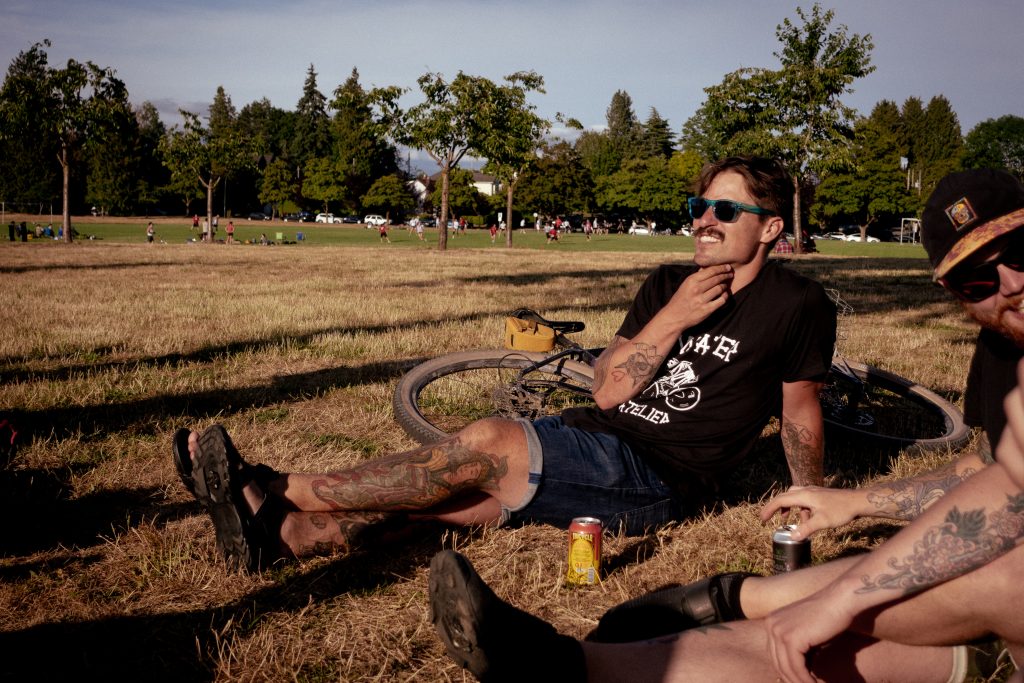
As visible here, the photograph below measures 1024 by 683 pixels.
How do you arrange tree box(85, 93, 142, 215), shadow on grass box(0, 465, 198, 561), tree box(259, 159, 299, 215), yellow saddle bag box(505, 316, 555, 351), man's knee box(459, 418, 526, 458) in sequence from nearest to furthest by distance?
man's knee box(459, 418, 526, 458) < shadow on grass box(0, 465, 198, 561) < yellow saddle bag box(505, 316, 555, 351) < tree box(85, 93, 142, 215) < tree box(259, 159, 299, 215)

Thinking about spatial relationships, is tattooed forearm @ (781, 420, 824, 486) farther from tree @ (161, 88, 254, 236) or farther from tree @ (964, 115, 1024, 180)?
tree @ (964, 115, 1024, 180)

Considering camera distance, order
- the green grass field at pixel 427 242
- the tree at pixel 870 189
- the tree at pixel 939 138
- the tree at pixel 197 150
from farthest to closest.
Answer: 1. the tree at pixel 939 138
2. the tree at pixel 870 189
3. the tree at pixel 197 150
4. the green grass field at pixel 427 242

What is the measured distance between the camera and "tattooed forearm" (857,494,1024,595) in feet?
6.01

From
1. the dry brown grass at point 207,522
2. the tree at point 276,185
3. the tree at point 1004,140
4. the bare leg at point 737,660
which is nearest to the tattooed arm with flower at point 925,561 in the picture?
the bare leg at point 737,660

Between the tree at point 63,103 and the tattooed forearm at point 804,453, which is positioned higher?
the tree at point 63,103

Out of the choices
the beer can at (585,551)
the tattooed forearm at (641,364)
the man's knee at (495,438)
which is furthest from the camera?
the tattooed forearm at (641,364)

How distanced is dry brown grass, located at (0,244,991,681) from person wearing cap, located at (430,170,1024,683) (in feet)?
2.21

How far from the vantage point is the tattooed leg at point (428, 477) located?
3.47 metres

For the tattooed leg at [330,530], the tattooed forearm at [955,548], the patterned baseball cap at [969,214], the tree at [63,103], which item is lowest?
the tattooed leg at [330,530]

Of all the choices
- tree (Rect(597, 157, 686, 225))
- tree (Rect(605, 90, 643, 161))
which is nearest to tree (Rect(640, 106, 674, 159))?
tree (Rect(605, 90, 643, 161))

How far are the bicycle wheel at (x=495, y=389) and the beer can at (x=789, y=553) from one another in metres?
3.15

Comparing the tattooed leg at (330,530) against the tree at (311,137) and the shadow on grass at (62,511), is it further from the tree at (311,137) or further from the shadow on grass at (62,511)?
the tree at (311,137)

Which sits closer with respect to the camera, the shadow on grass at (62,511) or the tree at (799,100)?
the shadow on grass at (62,511)

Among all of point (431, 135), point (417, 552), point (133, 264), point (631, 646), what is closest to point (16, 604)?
point (417, 552)
